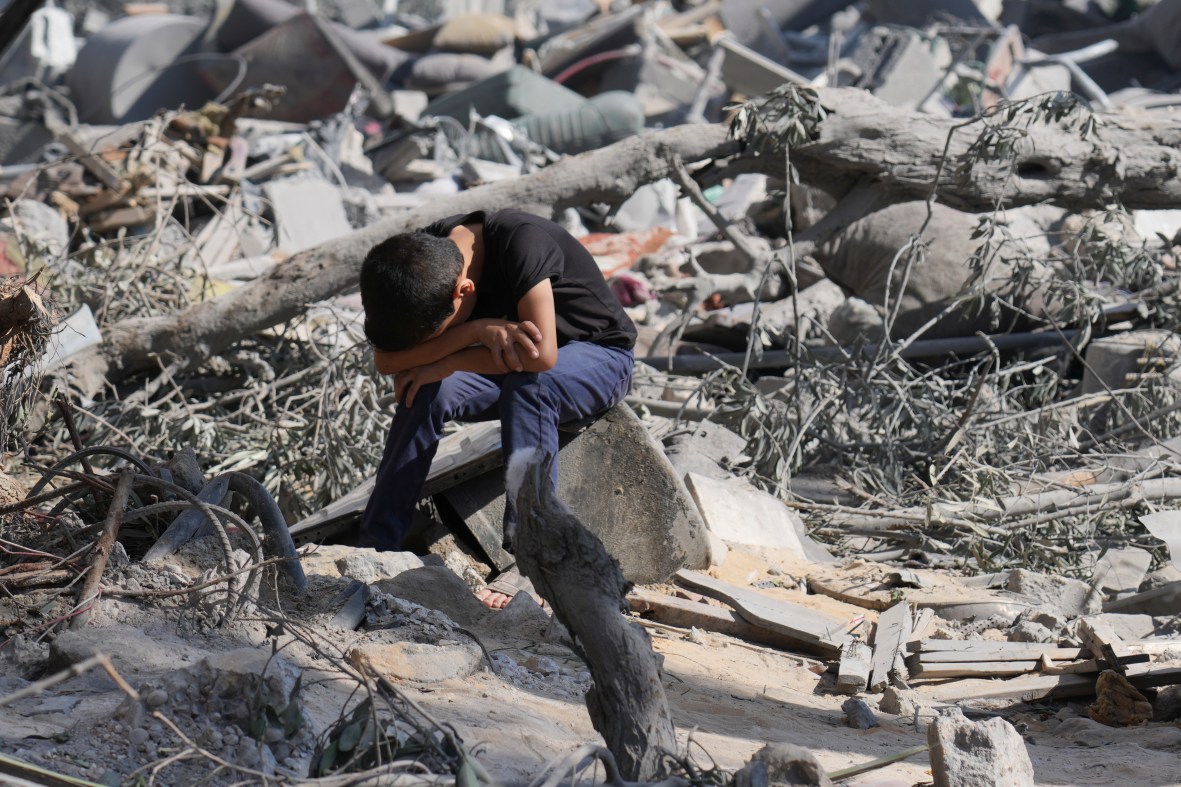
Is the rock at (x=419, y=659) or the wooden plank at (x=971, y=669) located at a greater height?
the rock at (x=419, y=659)

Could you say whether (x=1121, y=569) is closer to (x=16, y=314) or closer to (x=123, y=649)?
(x=123, y=649)

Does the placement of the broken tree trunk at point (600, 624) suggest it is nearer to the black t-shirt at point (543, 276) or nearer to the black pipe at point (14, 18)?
the black t-shirt at point (543, 276)

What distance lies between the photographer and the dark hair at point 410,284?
3.24 m

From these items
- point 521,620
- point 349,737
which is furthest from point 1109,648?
point 349,737

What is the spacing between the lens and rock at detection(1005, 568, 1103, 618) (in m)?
4.21

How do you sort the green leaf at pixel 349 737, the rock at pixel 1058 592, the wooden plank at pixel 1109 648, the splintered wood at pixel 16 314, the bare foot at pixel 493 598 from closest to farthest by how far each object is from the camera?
1. the green leaf at pixel 349 737
2. the splintered wood at pixel 16 314
3. the wooden plank at pixel 1109 648
4. the bare foot at pixel 493 598
5. the rock at pixel 1058 592

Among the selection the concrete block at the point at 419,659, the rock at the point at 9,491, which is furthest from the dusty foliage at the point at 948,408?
the rock at the point at 9,491

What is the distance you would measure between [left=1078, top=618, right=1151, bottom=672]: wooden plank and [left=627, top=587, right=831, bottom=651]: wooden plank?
93 cm

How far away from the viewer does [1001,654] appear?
3.58m

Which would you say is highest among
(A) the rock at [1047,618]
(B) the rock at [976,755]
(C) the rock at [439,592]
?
(B) the rock at [976,755]

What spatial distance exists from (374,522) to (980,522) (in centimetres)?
263

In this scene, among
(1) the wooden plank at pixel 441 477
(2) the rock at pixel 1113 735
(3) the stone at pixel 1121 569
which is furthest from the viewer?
(3) the stone at pixel 1121 569

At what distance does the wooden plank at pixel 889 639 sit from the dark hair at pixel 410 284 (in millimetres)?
1663

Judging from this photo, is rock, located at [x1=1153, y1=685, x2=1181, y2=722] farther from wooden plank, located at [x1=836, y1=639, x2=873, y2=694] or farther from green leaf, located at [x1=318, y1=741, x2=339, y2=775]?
green leaf, located at [x1=318, y1=741, x2=339, y2=775]
